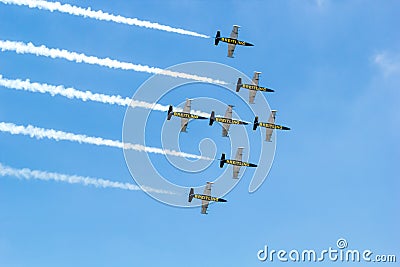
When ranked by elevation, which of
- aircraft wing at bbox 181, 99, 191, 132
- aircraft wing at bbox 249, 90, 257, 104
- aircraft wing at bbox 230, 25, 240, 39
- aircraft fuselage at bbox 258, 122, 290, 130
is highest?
aircraft wing at bbox 230, 25, 240, 39

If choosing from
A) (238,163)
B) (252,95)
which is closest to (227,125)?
(238,163)

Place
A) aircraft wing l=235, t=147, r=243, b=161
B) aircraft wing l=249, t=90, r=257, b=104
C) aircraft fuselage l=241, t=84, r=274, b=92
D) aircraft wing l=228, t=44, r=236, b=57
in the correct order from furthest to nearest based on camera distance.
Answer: aircraft wing l=249, t=90, r=257, b=104, aircraft fuselage l=241, t=84, r=274, b=92, aircraft wing l=235, t=147, r=243, b=161, aircraft wing l=228, t=44, r=236, b=57

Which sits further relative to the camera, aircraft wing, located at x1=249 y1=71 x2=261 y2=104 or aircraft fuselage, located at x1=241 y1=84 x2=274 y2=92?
aircraft wing, located at x1=249 y1=71 x2=261 y2=104

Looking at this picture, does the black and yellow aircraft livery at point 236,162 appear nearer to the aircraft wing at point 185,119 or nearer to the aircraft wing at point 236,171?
the aircraft wing at point 236,171

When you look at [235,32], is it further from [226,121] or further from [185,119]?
[185,119]

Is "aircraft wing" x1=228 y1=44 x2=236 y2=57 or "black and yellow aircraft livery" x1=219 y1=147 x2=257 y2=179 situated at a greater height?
"aircraft wing" x1=228 y1=44 x2=236 y2=57

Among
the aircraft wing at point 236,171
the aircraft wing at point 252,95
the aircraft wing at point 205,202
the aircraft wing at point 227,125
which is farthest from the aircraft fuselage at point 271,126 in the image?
the aircraft wing at point 205,202

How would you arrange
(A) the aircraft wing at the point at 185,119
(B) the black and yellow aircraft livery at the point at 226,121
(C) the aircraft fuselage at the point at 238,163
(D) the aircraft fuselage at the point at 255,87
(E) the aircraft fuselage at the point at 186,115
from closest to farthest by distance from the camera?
(A) the aircraft wing at the point at 185,119 < (E) the aircraft fuselage at the point at 186,115 < (B) the black and yellow aircraft livery at the point at 226,121 < (C) the aircraft fuselage at the point at 238,163 < (D) the aircraft fuselage at the point at 255,87

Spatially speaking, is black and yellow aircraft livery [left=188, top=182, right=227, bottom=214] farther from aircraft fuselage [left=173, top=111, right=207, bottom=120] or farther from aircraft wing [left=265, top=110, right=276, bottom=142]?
aircraft wing [left=265, top=110, right=276, bottom=142]

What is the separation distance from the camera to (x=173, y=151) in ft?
413

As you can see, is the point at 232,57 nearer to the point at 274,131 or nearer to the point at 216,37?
the point at 216,37

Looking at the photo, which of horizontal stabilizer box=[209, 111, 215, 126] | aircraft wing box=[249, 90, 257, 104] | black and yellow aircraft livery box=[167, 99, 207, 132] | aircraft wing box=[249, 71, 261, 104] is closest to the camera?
black and yellow aircraft livery box=[167, 99, 207, 132]

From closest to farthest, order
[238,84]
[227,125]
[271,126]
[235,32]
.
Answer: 1. [227,125]
2. [235,32]
3. [238,84]
4. [271,126]

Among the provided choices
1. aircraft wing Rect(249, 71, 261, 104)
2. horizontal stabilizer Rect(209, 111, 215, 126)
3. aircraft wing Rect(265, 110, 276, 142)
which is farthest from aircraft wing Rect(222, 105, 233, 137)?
aircraft wing Rect(265, 110, 276, 142)
